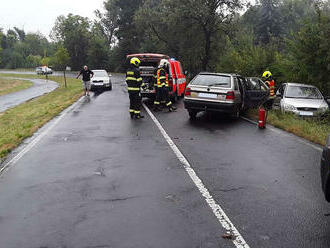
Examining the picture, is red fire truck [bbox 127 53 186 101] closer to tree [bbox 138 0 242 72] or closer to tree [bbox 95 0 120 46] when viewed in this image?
tree [bbox 138 0 242 72]

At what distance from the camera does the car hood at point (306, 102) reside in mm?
13031

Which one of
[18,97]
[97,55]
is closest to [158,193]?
[18,97]

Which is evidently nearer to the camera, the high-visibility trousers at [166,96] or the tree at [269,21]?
the high-visibility trousers at [166,96]

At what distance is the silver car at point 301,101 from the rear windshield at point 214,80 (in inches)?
103

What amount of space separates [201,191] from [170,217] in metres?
1.11

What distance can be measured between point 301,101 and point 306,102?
187mm

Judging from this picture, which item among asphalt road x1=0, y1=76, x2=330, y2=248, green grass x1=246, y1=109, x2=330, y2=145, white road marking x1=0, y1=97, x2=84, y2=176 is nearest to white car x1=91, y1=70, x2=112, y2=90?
white road marking x1=0, y1=97, x2=84, y2=176

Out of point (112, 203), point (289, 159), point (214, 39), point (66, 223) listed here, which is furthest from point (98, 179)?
point (214, 39)

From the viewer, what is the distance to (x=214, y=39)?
30.1m

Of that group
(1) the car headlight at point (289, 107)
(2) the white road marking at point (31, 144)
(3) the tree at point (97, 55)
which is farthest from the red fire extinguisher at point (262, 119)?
(3) the tree at point (97, 55)

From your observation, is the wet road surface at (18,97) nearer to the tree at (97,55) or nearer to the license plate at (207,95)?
the license plate at (207,95)

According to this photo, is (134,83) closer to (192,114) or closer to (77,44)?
(192,114)

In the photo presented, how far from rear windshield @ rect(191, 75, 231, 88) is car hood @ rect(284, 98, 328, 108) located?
2.65 m

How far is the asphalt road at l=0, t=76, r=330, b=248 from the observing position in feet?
13.9
